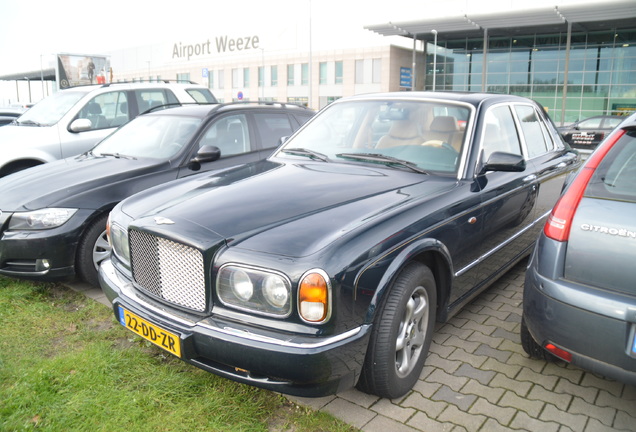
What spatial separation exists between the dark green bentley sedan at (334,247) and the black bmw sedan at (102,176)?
3.90ft

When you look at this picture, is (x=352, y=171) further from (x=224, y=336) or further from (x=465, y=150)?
(x=224, y=336)

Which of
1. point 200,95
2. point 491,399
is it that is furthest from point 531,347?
point 200,95

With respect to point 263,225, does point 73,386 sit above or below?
below

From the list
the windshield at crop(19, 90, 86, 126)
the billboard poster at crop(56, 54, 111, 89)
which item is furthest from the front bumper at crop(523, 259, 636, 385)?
the billboard poster at crop(56, 54, 111, 89)

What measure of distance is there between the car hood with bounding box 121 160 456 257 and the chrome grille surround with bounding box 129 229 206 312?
94 mm

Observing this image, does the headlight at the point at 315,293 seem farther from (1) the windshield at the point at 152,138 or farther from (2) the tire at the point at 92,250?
(1) the windshield at the point at 152,138

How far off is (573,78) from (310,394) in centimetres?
4626

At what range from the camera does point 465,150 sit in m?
3.66

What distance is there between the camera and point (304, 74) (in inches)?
2349

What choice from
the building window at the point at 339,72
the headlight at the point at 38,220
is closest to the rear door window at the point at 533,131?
the headlight at the point at 38,220

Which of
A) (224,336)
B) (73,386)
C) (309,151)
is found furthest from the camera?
(309,151)

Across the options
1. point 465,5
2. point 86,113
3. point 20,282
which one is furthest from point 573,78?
point 20,282

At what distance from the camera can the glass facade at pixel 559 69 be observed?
39438mm

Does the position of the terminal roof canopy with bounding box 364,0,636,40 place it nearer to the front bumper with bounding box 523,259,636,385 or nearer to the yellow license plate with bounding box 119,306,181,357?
the front bumper with bounding box 523,259,636,385
